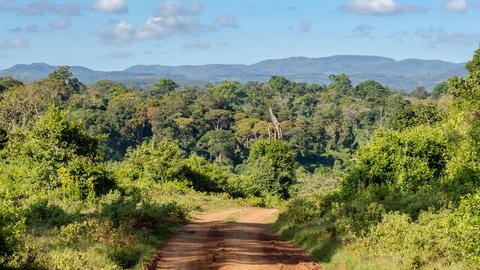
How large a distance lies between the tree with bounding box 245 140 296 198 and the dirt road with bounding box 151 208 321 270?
3441 cm

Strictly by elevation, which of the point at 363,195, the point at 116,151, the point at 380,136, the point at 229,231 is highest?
the point at 380,136

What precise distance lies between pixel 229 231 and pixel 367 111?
11483 cm

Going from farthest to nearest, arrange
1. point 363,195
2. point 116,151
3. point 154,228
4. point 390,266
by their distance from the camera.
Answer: point 116,151
point 363,195
point 154,228
point 390,266

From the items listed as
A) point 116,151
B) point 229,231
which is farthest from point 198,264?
point 116,151

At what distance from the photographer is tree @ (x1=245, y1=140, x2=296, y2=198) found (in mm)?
63156

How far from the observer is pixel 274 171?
63688mm

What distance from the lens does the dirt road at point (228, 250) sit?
54.9 feet

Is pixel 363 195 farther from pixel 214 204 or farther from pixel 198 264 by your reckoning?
pixel 214 204

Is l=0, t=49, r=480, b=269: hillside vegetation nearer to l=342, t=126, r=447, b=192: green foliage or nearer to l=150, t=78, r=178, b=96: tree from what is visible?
l=342, t=126, r=447, b=192: green foliage

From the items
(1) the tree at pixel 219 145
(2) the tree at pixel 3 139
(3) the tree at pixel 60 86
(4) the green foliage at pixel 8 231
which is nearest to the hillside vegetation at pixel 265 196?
(4) the green foliage at pixel 8 231

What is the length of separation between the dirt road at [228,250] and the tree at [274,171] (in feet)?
113

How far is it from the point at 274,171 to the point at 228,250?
44.5 m

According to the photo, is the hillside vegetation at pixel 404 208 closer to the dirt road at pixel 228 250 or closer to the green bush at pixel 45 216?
the dirt road at pixel 228 250

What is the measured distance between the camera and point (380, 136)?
94.4 feet
